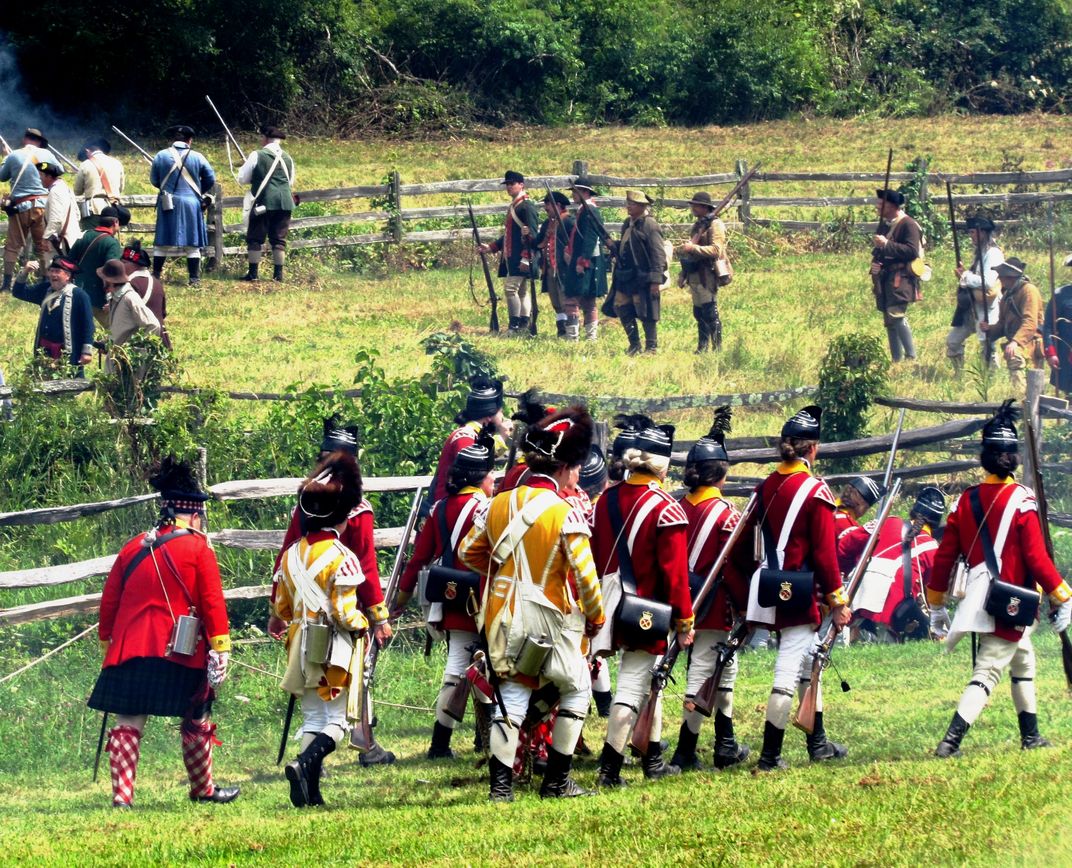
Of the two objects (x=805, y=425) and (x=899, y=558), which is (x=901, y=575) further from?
(x=805, y=425)

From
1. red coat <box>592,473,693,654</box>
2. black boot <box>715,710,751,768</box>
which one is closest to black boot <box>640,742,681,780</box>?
black boot <box>715,710,751,768</box>

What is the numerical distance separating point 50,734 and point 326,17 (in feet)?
99.5

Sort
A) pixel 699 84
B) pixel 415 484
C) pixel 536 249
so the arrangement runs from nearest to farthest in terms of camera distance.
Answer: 1. pixel 415 484
2. pixel 536 249
3. pixel 699 84

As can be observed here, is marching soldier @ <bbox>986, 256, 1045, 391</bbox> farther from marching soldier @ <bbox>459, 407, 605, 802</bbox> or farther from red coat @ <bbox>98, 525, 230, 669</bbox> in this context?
red coat @ <bbox>98, 525, 230, 669</bbox>

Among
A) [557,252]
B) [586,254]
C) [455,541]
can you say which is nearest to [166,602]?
[455,541]

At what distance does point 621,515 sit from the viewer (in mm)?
8680

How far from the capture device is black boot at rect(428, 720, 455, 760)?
9.95 m

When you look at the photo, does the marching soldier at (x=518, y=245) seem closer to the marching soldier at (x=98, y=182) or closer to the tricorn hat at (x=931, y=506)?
the marching soldier at (x=98, y=182)

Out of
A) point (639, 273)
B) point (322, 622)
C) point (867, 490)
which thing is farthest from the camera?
point (639, 273)

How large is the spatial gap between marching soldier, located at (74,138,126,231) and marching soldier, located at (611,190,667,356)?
260 inches

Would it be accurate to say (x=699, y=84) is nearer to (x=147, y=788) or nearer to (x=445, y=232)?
(x=445, y=232)

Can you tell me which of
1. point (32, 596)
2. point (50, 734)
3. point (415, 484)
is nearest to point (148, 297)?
point (32, 596)

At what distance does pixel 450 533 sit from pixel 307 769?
1710mm

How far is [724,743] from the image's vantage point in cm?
920
